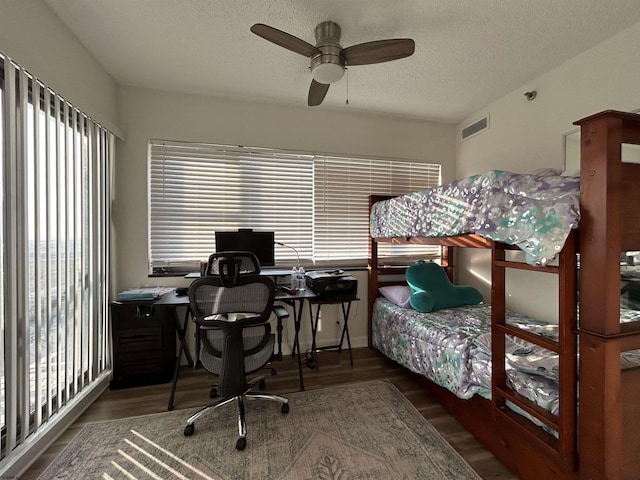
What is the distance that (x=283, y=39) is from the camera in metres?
1.59

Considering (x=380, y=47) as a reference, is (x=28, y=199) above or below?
below

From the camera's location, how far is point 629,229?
1.12 metres

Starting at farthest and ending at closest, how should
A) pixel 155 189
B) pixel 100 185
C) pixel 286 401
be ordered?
pixel 155 189
pixel 100 185
pixel 286 401

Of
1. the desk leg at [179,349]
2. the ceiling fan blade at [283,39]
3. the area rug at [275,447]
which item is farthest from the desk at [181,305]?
the ceiling fan blade at [283,39]

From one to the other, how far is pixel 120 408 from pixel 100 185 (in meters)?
1.83

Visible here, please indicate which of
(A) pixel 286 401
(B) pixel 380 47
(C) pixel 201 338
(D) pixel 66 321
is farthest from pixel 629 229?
(D) pixel 66 321

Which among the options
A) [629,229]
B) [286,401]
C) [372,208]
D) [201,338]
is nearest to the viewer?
[629,229]

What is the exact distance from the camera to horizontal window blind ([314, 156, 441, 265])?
321 cm

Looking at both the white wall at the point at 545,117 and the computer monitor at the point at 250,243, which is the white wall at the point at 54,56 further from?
the white wall at the point at 545,117

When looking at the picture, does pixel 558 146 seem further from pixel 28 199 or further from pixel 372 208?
pixel 28 199

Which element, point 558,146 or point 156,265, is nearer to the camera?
point 558,146

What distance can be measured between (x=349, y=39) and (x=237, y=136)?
149 centimetres

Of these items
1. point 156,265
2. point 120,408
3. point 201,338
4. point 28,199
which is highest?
point 28,199

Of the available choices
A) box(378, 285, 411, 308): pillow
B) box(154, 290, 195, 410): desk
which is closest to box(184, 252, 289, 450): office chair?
box(154, 290, 195, 410): desk
